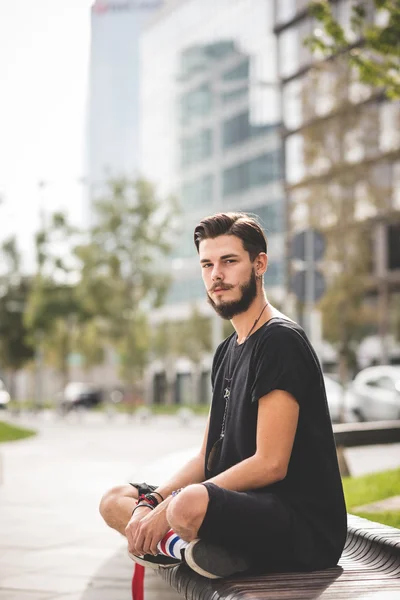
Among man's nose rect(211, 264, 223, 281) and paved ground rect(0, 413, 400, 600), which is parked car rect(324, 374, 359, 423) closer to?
paved ground rect(0, 413, 400, 600)

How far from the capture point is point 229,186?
241 ft

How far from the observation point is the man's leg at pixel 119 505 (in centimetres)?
406

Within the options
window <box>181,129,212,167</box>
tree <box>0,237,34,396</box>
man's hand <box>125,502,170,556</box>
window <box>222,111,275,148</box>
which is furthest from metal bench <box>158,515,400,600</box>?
window <box>181,129,212,167</box>

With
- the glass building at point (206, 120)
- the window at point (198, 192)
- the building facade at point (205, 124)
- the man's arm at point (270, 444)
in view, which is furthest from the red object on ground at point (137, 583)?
the window at point (198, 192)

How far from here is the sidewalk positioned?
596 cm

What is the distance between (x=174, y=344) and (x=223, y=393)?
56947mm

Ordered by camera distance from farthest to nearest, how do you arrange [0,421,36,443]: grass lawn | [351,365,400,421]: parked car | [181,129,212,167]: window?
[181,129,212,167]: window, [351,365,400,421]: parked car, [0,421,36,443]: grass lawn

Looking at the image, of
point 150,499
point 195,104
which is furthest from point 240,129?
point 150,499

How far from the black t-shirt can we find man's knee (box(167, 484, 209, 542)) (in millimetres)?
342

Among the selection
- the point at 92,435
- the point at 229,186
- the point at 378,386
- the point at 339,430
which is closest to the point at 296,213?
the point at 378,386

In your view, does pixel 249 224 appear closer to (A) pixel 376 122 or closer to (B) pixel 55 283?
(A) pixel 376 122

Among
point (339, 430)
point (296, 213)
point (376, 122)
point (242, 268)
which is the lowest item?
point (339, 430)

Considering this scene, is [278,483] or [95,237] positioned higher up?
[95,237]

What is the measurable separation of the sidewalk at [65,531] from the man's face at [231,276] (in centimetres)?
241
